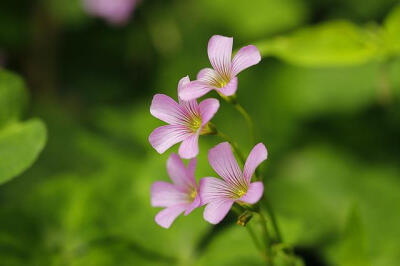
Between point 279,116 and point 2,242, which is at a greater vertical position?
point 279,116

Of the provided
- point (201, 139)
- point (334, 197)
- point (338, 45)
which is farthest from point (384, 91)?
point (201, 139)

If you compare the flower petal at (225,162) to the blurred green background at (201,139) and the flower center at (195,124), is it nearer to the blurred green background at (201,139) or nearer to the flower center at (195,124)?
the flower center at (195,124)

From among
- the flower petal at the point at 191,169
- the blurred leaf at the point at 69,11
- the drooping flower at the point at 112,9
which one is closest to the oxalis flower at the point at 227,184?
the flower petal at the point at 191,169

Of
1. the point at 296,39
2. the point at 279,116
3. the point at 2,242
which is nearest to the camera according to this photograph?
the point at 2,242

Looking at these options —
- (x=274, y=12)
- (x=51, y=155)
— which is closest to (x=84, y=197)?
(x=51, y=155)

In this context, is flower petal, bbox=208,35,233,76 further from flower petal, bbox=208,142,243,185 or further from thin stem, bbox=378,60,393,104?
thin stem, bbox=378,60,393,104

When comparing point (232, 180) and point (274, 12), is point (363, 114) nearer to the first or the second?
point (274, 12)

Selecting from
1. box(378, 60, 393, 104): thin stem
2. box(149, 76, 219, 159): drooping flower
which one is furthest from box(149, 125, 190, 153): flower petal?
box(378, 60, 393, 104): thin stem

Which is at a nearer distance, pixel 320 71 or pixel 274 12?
pixel 320 71

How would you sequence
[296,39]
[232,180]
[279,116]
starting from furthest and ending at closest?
[279,116] → [296,39] → [232,180]
